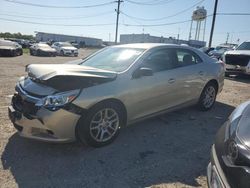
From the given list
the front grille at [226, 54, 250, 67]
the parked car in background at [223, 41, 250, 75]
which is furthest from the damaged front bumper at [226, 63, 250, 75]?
the front grille at [226, 54, 250, 67]

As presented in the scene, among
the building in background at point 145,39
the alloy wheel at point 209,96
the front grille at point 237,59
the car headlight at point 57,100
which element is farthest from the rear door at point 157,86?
the building in background at point 145,39

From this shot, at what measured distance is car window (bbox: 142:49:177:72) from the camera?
4.80 meters

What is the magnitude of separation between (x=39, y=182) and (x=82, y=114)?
1.01 meters

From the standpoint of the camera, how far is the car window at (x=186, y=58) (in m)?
5.50

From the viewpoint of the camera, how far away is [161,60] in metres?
5.08

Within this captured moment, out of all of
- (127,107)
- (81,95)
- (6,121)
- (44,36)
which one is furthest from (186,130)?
(44,36)

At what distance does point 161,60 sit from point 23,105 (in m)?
2.54

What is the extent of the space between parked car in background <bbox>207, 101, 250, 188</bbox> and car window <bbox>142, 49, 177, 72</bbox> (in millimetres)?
2286

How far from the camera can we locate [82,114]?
3.72 m

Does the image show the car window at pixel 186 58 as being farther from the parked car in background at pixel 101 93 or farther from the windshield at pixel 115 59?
the windshield at pixel 115 59

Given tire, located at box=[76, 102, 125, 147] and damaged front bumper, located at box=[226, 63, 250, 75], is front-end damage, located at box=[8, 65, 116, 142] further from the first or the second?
damaged front bumper, located at box=[226, 63, 250, 75]

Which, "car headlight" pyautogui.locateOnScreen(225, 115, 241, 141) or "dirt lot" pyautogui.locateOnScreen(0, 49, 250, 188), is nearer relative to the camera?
"car headlight" pyautogui.locateOnScreen(225, 115, 241, 141)

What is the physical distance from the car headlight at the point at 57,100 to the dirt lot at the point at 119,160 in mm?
736

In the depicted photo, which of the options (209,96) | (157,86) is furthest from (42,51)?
(157,86)
